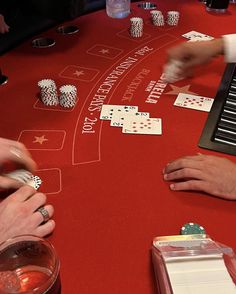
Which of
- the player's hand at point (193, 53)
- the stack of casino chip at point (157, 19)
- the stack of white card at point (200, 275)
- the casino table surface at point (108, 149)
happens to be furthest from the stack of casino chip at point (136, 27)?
the stack of white card at point (200, 275)

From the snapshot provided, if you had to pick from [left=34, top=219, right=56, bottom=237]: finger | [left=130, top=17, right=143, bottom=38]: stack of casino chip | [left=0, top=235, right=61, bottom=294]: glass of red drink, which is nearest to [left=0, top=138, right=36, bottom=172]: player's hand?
[left=34, top=219, right=56, bottom=237]: finger

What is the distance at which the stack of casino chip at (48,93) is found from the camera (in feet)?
4.84

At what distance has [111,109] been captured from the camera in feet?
4.82

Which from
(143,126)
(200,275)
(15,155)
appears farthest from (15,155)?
(200,275)

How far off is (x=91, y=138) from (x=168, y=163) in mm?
290

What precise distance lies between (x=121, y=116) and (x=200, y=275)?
76 centimetres

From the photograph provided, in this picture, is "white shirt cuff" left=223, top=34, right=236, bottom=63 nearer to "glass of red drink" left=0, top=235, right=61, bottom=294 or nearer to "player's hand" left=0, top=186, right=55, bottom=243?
"player's hand" left=0, top=186, right=55, bottom=243

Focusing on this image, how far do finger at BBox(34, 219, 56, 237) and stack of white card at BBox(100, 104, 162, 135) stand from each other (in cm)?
49

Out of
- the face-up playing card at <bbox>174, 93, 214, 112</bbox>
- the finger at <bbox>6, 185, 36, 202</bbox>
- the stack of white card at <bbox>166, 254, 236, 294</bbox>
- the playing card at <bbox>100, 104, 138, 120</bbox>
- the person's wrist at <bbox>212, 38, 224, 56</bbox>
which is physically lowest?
the face-up playing card at <bbox>174, 93, 214, 112</bbox>

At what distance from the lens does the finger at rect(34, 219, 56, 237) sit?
3.19 ft

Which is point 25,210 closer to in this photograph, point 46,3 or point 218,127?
point 218,127

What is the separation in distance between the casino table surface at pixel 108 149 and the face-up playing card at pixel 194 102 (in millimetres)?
25

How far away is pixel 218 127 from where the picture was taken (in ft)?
4.50

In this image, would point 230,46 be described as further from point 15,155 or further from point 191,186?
point 15,155
